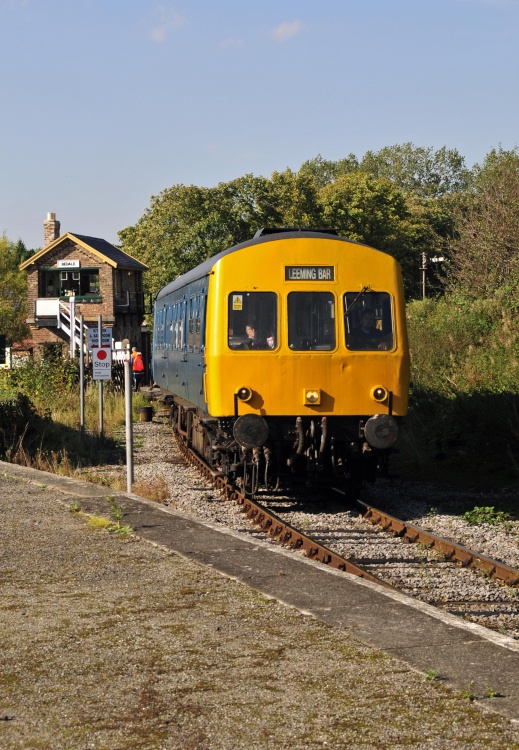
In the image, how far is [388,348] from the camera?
41.0 feet

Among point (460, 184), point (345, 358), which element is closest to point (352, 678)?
point (345, 358)

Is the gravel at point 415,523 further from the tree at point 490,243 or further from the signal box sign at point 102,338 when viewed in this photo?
the tree at point 490,243

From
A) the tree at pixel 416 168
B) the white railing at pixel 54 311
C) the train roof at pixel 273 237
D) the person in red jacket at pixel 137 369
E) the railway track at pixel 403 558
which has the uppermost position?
the tree at pixel 416 168

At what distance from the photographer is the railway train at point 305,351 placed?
12305mm

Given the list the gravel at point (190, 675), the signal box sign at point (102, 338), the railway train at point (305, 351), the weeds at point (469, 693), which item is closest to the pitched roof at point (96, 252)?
the signal box sign at point (102, 338)

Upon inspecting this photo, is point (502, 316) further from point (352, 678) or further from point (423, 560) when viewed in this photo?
point (352, 678)

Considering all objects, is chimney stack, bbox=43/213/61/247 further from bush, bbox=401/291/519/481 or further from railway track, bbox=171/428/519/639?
railway track, bbox=171/428/519/639

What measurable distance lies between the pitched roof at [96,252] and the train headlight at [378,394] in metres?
38.4

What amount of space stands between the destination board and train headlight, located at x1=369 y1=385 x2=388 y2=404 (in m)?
1.44

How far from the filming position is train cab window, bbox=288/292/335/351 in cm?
1242

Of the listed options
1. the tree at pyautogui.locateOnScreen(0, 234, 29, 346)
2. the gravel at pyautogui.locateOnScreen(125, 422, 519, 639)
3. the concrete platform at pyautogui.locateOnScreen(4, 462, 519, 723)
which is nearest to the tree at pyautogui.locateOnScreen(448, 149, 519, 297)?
the gravel at pyautogui.locateOnScreen(125, 422, 519, 639)

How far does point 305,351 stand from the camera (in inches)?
486

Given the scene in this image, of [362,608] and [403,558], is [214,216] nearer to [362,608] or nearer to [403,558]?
[403,558]

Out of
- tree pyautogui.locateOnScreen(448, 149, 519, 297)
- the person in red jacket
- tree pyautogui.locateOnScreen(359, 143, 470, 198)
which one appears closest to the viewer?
tree pyautogui.locateOnScreen(448, 149, 519, 297)
